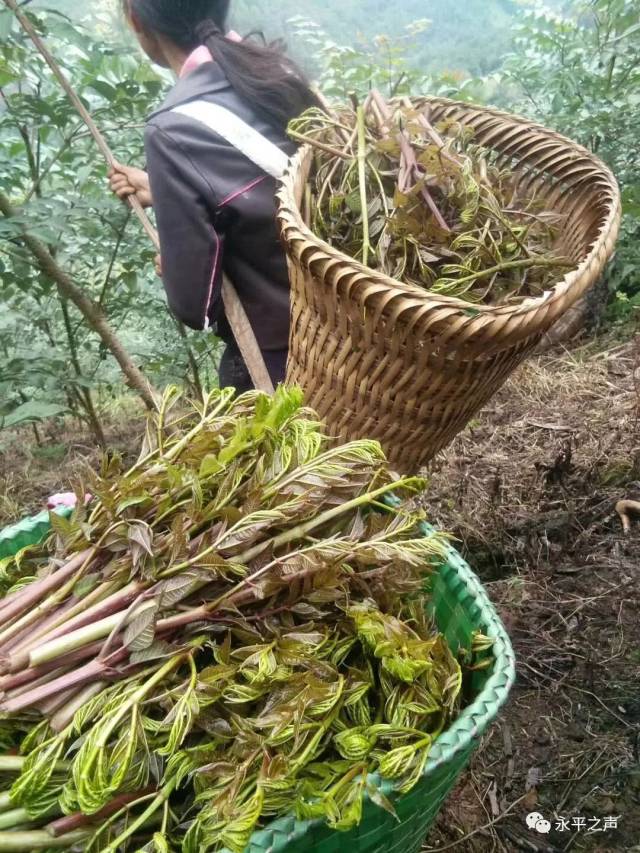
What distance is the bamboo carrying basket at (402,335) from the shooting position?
1029mm

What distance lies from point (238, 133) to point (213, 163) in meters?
0.09

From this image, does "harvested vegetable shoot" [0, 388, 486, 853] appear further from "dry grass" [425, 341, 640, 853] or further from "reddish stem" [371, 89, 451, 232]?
"dry grass" [425, 341, 640, 853]

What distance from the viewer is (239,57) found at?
154 cm

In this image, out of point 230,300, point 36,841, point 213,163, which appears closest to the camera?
point 36,841

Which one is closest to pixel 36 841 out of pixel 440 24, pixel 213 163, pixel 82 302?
pixel 213 163

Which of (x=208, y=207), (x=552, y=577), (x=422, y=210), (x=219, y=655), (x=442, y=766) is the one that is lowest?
(x=552, y=577)

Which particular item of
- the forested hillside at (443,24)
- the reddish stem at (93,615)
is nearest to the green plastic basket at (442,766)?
the reddish stem at (93,615)

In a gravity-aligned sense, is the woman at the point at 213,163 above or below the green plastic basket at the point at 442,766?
above

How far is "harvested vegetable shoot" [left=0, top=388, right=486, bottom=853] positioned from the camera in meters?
0.66

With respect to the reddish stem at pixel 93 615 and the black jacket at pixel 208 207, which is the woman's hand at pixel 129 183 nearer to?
the black jacket at pixel 208 207

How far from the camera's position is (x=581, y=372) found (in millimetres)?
2809

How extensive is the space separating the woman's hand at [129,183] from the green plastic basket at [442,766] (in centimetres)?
125

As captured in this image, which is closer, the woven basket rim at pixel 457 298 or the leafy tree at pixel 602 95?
the woven basket rim at pixel 457 298

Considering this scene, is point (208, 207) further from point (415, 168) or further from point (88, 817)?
point (88, 817)
